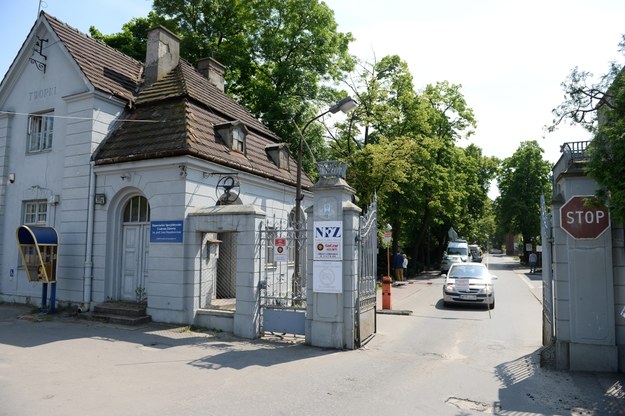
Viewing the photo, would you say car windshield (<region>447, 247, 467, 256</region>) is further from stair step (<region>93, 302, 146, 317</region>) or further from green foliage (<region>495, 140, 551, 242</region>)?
stair step (<region>93, 302, 146, 317</region>)

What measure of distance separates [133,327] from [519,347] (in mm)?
9583

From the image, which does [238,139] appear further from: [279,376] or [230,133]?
[279,376]

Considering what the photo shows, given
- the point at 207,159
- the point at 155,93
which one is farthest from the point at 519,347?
the point at 155,93

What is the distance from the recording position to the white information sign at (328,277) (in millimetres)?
9625

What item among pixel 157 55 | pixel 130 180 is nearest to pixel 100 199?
pixel 130 180

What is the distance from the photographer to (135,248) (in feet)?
44.0

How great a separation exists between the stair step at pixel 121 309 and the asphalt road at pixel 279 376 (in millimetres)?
707

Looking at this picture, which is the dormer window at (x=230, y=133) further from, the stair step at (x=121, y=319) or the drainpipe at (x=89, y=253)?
the stair step at (x=121, y=319)

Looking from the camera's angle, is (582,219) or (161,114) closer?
(582,219)

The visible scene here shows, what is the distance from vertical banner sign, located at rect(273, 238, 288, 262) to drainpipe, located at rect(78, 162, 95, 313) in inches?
253

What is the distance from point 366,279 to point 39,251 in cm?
942

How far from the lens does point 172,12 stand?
86.1ft

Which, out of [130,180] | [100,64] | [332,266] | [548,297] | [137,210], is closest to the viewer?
[548,297]

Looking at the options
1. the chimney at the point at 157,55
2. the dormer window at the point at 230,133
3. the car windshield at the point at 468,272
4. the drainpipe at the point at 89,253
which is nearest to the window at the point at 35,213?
the drainpipe at the point at 89,253
